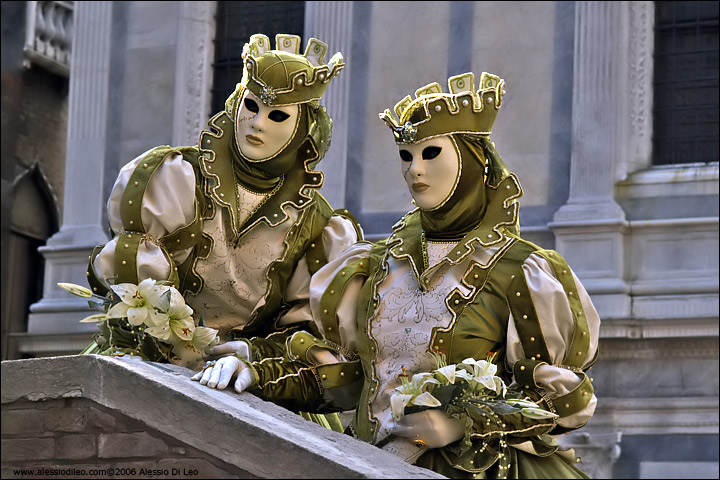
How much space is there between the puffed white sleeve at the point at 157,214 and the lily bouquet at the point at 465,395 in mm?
1247

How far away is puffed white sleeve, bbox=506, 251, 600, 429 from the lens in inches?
209

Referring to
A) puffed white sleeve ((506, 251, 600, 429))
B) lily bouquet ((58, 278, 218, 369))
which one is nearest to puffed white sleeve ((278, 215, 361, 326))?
lily bouquet ((58, 278, 218, 369))

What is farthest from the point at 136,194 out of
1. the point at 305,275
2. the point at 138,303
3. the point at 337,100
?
the point at 337,100

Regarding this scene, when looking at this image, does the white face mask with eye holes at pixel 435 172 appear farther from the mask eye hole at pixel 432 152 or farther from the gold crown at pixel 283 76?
the gold crown at pixel 283 76

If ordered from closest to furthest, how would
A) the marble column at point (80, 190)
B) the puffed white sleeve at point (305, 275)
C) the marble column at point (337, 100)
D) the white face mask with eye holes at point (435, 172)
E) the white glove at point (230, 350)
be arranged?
the white face mask with eye holes at point (435, 172), the white glove at point (230, 350), the puffed white sleeve at point (305, 275), the marble column at point (337, 100), the marble column at point (80, 190)

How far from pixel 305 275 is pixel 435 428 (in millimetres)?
1248

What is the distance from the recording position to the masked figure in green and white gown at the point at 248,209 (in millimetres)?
6027

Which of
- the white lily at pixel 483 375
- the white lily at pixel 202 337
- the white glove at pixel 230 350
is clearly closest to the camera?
the white lily at pixel 483 375

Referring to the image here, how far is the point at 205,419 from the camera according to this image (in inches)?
179

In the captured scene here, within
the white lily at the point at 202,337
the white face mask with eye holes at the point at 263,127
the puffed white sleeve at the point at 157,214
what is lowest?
the white lily at the point at 202,337

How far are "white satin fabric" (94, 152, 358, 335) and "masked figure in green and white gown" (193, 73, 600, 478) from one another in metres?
0.39

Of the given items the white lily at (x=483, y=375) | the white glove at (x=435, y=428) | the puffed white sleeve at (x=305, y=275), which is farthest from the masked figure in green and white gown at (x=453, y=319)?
the puffed white sleeve at (x=305, y=275)

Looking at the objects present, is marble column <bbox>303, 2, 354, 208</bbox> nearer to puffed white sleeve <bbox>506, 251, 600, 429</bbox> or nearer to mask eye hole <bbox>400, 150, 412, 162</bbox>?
mask eye hole <bbox>400, 150, 412, 162</bbox>

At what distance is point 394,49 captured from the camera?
38.8ft
